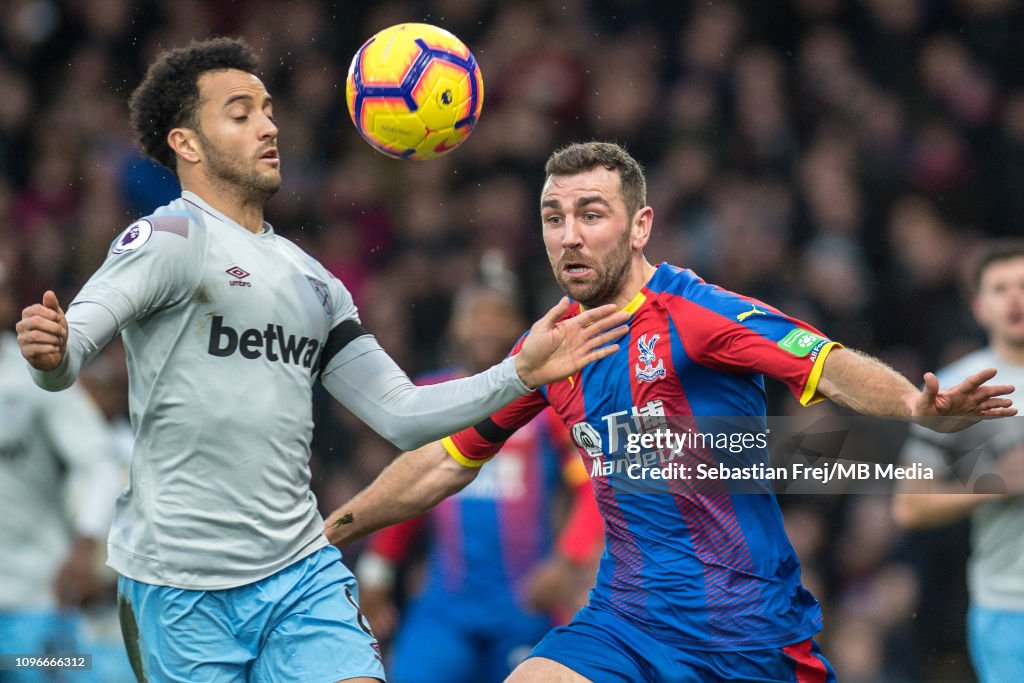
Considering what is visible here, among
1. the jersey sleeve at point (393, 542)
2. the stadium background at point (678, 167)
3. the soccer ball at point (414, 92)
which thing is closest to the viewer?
the soccer ball at point (414, 92)

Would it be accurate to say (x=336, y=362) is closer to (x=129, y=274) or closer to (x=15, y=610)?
(x=129, y=274)

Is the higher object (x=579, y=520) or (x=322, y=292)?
(x=322, y=292)

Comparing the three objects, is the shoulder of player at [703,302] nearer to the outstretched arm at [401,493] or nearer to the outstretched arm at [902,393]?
the outstretched arm at [902,393]

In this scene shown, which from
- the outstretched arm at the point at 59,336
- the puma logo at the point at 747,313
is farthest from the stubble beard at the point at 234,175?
the puma logo at the point at 747,313

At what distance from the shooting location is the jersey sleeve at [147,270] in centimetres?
411

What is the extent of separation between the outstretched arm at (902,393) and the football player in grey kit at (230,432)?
702mm

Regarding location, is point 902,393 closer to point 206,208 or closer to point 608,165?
point 608,165

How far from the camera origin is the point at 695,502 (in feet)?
14.8

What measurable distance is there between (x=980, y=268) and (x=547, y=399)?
2.82 meters

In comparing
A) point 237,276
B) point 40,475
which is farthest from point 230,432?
point 40,475

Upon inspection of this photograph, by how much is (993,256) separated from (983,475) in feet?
3.62

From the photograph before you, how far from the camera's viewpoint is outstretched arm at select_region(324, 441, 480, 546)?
16.6ft

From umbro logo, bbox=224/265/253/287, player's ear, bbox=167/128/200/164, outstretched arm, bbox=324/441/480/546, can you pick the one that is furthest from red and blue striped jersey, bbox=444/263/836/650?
player's ear, bbox=167/128/200/164

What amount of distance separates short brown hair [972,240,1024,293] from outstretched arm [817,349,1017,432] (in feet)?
8.27
